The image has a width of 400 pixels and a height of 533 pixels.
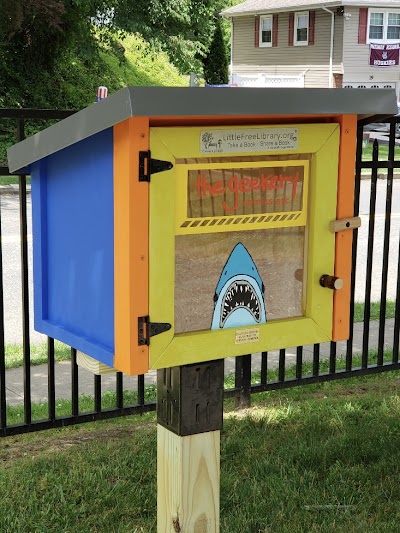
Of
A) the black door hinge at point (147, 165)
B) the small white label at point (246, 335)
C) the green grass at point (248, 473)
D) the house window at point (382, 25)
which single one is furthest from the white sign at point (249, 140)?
the house window at point (382, 25)

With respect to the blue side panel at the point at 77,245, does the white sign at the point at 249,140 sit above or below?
above

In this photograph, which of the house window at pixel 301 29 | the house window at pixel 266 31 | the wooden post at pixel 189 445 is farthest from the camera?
the house window at pixel 266 31

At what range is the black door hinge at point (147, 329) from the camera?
7.14 ft

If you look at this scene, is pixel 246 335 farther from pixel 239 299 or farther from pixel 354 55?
pixel 354 55

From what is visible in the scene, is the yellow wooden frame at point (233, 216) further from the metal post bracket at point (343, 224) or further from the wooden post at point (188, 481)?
the wooden post at point (188, 481)

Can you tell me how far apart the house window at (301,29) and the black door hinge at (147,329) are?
34.1 meters

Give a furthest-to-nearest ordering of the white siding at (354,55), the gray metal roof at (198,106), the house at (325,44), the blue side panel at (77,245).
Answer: the house at (325,44), the white siding at (354,55), the blue side panel at (77,245), the gray metal roof at (198,106)

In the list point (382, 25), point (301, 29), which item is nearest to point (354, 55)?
point (382, 25)

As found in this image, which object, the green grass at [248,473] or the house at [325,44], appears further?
the house at [325,44]

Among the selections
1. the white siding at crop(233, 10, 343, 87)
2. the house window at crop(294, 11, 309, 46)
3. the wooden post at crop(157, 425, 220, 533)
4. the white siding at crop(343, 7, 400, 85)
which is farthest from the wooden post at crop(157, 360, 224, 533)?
the house window at crop(294, 11, 309, 46)

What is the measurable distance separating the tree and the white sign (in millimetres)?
33748

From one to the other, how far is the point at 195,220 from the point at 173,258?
12cm

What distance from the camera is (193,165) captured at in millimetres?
2213

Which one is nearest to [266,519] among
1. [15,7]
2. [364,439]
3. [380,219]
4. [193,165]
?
[364,439]
